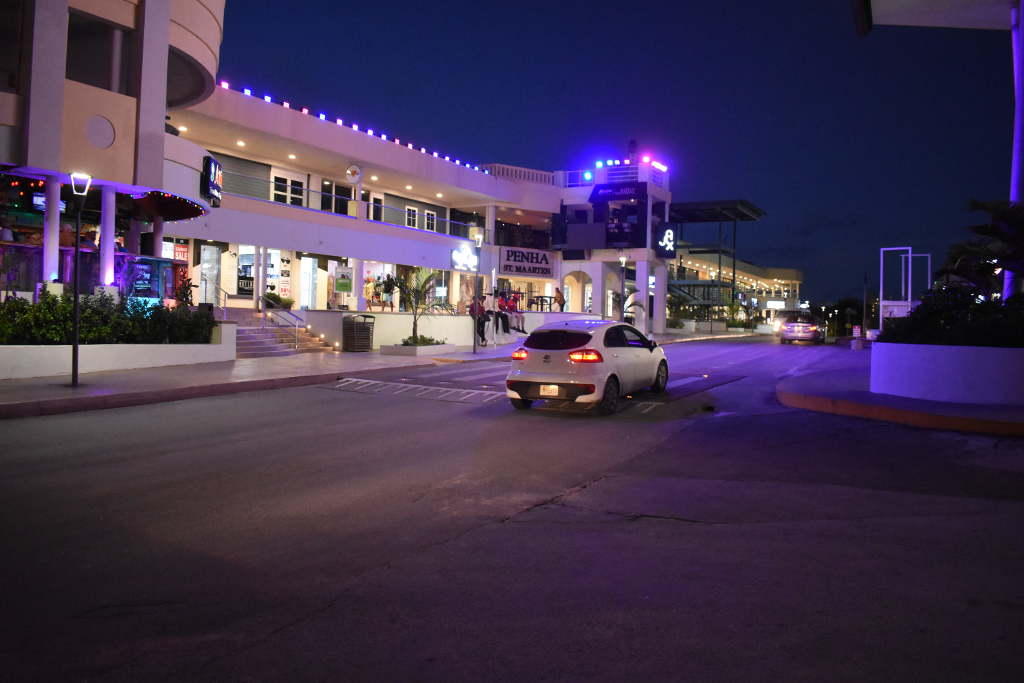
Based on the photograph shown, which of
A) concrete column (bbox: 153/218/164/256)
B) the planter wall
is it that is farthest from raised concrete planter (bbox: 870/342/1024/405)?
concrete column (bbox: 153/218/164/256)

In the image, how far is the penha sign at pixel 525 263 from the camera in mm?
46531

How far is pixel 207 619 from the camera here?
4051 mm

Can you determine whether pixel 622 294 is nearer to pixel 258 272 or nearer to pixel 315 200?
pixel 315 200

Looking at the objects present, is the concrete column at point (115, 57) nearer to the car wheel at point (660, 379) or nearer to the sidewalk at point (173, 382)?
the sidewalk at point (173, 382)

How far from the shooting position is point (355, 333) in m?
25.2

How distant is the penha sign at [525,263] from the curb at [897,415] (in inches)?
1300

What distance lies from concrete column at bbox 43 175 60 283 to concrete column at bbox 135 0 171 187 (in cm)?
192

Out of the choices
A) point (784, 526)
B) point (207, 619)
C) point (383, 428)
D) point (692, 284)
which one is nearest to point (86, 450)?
point (383, 428)

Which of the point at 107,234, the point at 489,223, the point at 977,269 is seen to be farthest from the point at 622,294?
the point at 107,234

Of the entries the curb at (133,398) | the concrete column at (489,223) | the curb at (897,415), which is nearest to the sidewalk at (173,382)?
the curb at (133,398)

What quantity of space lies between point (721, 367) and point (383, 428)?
14.3 metres

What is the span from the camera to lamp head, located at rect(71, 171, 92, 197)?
13.4 metres

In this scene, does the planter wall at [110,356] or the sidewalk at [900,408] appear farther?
the planter wall at [110,356]

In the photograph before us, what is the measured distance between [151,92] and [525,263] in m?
30.6
